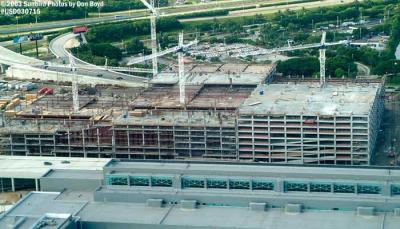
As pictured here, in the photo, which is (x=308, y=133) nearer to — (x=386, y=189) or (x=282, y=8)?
(x=386, y=189)

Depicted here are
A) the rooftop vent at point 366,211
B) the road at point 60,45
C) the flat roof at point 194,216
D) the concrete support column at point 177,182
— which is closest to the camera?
the flat roof at point 194,216

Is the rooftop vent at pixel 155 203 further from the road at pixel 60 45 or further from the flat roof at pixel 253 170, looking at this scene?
the road at pixel 60 45

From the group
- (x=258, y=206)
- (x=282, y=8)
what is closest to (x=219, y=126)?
(x=258, y=206)

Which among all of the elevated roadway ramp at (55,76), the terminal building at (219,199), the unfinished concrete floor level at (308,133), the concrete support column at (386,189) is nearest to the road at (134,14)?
the elevated roadway ramp at (55,76)

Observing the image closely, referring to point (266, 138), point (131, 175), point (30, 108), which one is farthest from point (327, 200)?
point (30, 108)

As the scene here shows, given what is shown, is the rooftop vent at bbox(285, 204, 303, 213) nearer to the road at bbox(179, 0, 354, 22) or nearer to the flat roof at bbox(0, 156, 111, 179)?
the flat roof at bbox(0, 156, 111, 179)
